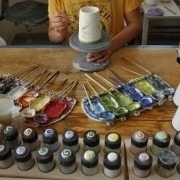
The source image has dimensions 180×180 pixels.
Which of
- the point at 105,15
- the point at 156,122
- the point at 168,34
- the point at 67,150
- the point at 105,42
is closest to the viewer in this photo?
the point at 67,150

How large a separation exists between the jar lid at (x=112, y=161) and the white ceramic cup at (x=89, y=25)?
42 centimetres

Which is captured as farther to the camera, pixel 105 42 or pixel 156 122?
pixel 105 42

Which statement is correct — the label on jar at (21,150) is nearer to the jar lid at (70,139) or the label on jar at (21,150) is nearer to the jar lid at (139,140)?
the jar lid at (70,139)

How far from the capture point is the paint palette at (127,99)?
31.4 inches

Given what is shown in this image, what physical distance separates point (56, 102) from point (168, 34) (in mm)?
2042

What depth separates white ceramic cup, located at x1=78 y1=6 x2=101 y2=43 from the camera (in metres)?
0.87

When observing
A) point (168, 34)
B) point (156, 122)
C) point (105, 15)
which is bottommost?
point (168, 34)

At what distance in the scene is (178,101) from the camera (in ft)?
2.67

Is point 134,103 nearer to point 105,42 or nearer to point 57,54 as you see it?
A: point 105,42

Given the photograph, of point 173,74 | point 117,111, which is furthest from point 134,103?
point 173,74

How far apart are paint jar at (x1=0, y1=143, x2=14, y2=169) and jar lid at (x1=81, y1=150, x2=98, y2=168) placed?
0.16 m

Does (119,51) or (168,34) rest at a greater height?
(119,51)

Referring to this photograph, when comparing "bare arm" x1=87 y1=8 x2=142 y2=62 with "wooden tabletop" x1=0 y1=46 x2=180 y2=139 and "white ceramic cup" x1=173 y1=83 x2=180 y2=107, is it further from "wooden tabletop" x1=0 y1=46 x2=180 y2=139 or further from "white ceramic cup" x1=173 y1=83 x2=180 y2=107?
"white ceramic cup" x1=173 y1=83 x2=180 y2=107

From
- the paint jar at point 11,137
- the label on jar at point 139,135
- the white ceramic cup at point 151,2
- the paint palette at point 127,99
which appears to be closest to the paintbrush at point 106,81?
the paint palette at point 127,99
